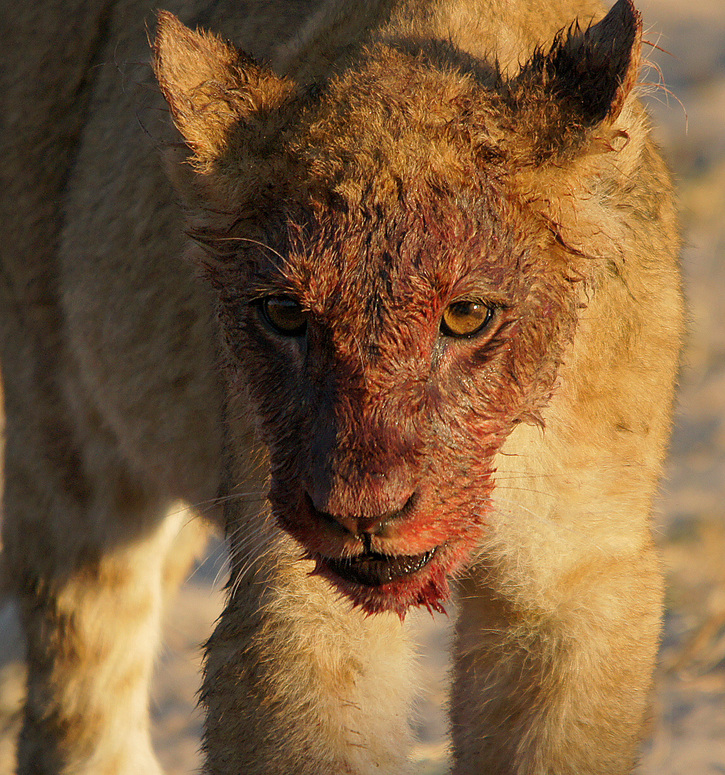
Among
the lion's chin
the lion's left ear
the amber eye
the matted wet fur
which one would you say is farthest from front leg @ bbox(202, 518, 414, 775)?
the lion's left ear

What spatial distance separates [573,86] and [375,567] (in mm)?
1152

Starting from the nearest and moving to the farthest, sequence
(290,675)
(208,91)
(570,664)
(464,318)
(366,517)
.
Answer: (366,517) → (464,318) → (208,91) → (290,675) → (570,664)

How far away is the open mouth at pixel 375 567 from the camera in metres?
2.48

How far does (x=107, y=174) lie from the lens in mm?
4074

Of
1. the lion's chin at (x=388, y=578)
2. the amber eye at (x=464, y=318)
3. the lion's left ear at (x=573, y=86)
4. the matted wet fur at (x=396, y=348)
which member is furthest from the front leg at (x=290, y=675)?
the lion's left ear at (x=573, y=86)

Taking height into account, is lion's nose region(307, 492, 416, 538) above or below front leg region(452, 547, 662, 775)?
above

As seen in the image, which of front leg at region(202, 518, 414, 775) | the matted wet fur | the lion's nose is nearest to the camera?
the lion's nose

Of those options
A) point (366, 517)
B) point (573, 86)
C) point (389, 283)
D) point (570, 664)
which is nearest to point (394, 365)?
point (389, 283)

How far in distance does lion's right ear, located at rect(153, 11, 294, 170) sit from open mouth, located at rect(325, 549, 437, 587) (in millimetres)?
967

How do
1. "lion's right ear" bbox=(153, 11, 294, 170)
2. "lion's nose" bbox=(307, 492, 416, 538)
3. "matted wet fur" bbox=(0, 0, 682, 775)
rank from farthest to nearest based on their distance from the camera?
"lion's right ear" bbox=(153, 11, 294, 170) → "matted wet fur" bbox=(0, 0, 682, 775) → "lion's nose" bbox=(307, 492, 416, 538)

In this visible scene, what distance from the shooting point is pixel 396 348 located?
2367 mm

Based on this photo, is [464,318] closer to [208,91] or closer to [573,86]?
[573,86]

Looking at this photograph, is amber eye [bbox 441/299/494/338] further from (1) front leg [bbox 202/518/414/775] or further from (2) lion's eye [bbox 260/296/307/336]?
(1) front leg [bbox 202/518/414/775]

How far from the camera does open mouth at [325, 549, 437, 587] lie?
2477 mm
